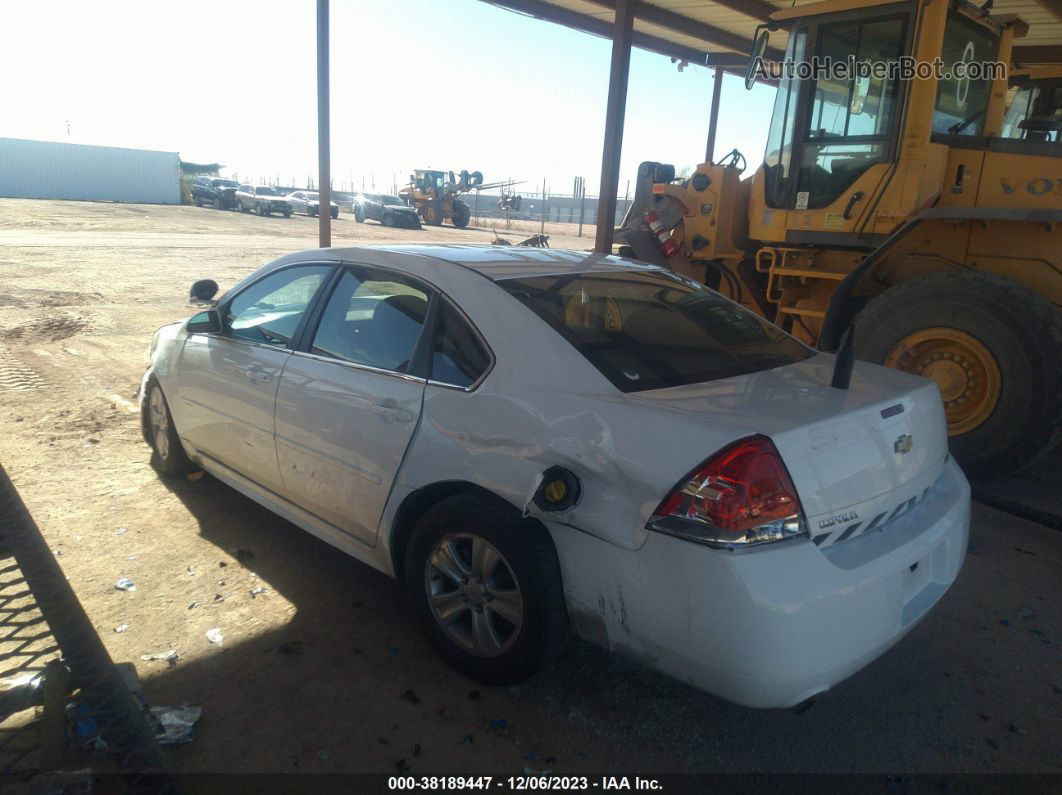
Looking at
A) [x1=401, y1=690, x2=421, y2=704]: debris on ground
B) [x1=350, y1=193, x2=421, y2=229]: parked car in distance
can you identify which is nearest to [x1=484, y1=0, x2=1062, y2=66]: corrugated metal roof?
[x1=401, y1=690, x2=421, y2=704]: debris on ground

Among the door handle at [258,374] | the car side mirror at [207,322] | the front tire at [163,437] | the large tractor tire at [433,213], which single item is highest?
the large tractor tire at [433,213]

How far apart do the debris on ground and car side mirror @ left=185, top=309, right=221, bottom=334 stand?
223 cm

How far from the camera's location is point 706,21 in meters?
11.4

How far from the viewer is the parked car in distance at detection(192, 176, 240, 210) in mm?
41728

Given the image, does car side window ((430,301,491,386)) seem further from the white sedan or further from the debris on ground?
the debris on ground

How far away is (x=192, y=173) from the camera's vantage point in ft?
207

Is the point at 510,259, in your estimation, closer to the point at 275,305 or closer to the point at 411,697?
the point at 275,305

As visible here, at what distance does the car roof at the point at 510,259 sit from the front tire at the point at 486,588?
99cm

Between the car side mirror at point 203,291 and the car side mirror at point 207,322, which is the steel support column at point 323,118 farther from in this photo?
the car side mirror at point 207,322

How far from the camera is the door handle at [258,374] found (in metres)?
3.44

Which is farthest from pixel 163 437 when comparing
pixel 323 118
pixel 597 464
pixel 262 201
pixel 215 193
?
pixel 215 193

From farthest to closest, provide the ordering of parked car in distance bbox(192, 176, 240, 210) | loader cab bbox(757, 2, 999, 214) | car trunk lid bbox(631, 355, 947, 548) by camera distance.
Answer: parked car in distance bbox(192, 176, 240, 210)
loader cab bbox(757, 2, 999, 214)
car trunk lid bbox(631, 355, 947, 548)

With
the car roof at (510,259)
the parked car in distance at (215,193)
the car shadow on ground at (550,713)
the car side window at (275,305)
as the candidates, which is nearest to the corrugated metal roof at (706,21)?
the car roof at (510,259)

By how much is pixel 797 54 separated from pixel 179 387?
5.45 meters
